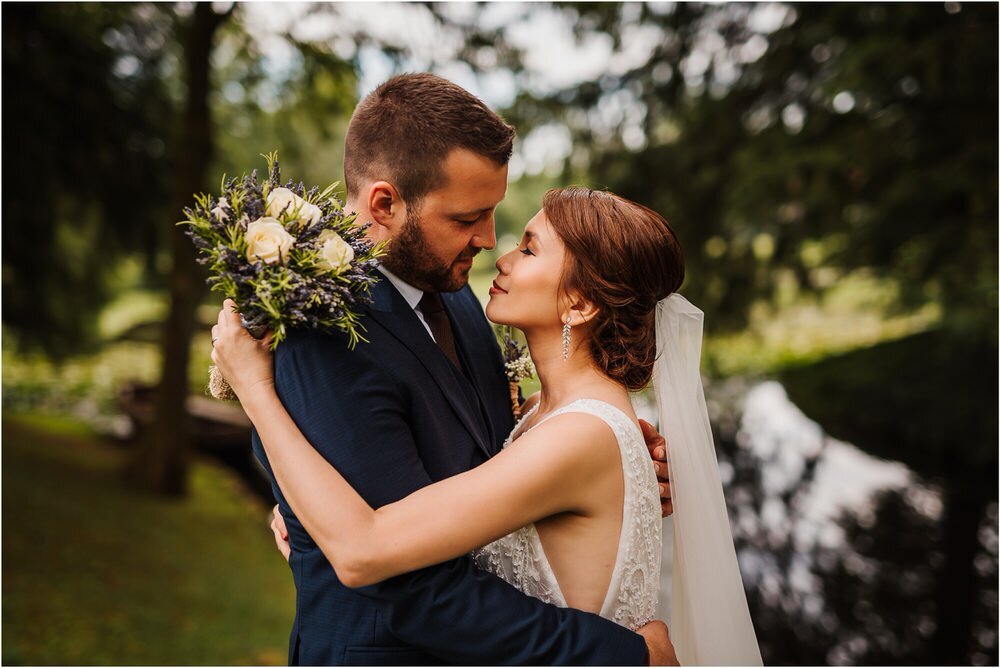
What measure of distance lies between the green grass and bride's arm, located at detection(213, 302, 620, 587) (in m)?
4.63

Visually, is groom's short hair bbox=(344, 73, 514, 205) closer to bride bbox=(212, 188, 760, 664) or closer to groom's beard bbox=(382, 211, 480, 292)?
groom's beard bbox=(382, 211, 480, 292)

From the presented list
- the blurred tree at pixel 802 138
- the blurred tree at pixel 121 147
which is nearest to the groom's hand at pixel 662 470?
the blurred tree at pixel 802 138

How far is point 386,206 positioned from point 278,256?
0.61 meters

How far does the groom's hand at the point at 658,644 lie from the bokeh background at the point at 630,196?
13.2 ft

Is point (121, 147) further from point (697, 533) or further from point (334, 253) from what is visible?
point (697, 533)

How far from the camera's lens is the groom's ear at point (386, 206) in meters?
2.30

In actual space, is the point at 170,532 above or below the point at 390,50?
below

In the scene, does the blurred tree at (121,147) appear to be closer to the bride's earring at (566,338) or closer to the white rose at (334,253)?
the bride's earring at (566,338)

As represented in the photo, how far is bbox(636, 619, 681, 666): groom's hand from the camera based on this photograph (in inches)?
84.6

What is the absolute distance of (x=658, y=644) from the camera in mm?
2193

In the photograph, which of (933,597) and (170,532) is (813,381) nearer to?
(933,597)

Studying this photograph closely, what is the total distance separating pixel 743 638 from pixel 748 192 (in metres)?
5.24

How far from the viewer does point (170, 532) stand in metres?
7.96

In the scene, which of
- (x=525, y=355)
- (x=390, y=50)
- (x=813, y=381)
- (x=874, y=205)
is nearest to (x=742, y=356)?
(x=813, y=381)
